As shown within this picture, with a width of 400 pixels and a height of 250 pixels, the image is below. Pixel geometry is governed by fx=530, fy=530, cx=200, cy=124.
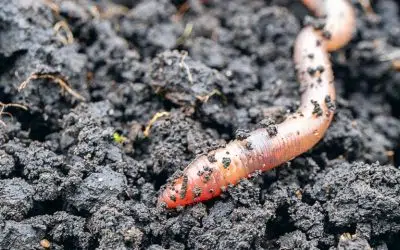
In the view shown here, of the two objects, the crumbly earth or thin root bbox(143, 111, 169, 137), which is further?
thin root bbox(143, 111, 169, 137)

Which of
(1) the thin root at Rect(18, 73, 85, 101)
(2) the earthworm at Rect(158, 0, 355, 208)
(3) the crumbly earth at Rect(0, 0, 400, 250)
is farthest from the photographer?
(1) the thin root at Rect(18, 73, 85, 101)

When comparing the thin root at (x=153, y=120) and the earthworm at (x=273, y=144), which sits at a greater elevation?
the thin root at (x=153, y=120)

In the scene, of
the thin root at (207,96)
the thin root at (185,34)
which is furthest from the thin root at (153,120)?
the thin root at (185,34)

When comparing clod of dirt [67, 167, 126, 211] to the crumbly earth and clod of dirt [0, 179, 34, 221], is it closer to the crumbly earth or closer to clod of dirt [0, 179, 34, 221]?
the crumbly earth

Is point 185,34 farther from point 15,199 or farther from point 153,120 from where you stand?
point 15,199

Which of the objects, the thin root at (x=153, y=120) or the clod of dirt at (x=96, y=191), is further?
the thin root at (x=153, y=120)

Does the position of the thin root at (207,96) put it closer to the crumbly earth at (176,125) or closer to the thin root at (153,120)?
the crumbly earth at (176,125)

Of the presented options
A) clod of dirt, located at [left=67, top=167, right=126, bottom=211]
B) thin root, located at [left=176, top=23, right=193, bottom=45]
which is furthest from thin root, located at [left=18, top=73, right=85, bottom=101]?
thin root, located at [left=176, top=23, right=193, bottom=45]
